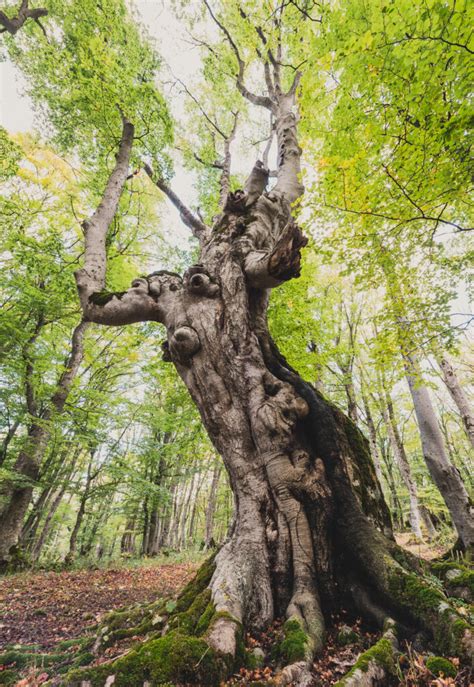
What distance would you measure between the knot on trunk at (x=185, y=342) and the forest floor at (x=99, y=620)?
7.72ft

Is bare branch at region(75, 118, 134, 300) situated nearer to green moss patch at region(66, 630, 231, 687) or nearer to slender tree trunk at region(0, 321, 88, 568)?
green moss patch at region(66, 630, 231, 687)

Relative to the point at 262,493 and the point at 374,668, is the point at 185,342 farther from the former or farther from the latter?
the point at 374,668

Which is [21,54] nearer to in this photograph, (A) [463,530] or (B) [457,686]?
(B) [457,686]

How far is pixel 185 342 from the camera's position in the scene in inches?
123

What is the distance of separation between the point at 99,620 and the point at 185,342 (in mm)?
3575

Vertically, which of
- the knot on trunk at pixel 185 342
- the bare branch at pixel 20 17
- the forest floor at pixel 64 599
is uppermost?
the bare branch at pixel 20 17

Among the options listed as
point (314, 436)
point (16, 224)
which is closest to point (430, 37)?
point (314, 436)

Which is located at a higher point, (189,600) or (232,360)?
(232,360)

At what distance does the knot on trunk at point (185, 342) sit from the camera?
314 cm

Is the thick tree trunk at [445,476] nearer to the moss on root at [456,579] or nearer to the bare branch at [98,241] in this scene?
the moss on root at [456,579]

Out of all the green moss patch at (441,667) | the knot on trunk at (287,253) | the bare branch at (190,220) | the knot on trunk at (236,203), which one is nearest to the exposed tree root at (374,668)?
the green moss patch at (441,667)

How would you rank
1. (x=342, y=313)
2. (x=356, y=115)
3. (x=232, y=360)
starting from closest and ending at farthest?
(x=232, y=360)
(x=356, y=115)
(x=342, y=313)

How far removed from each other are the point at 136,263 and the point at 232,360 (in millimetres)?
10389

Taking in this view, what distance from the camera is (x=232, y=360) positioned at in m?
3.09
